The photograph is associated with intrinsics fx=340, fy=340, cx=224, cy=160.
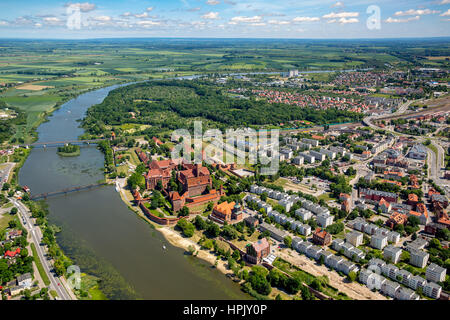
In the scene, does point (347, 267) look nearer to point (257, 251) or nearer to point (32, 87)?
point (257, 251)

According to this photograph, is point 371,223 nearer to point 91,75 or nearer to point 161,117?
point 161,117

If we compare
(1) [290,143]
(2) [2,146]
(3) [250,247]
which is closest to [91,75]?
(2) [2,146]

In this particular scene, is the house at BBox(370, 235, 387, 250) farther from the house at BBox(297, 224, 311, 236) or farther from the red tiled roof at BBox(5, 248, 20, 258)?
the red tiled roof at BBox(5, 248, 20, 258)

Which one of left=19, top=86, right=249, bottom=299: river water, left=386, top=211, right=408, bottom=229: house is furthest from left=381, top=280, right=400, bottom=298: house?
left=19, top=86, right=249, bottom=299: river water

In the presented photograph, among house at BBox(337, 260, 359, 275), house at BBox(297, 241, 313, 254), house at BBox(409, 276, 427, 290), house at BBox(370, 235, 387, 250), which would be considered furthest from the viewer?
house at BBox(370, 235, 387, 250)

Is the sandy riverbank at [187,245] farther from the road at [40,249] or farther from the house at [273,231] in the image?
the road at [40,249]

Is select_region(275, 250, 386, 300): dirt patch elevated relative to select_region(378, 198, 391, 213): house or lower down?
lower down
